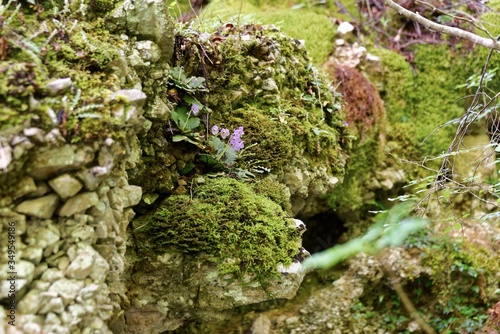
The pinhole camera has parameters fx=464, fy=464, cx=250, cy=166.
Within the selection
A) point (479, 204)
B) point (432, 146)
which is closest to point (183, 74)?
point (432, 146)

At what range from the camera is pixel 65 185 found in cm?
172

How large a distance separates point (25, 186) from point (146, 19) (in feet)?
3.68

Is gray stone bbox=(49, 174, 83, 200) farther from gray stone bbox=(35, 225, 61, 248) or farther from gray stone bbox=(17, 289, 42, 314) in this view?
gray stone bbox=(17, 289, 42, 314)

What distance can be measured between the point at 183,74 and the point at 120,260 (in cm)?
120

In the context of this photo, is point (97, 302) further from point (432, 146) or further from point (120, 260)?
point (432, 146)

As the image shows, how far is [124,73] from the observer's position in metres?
2.10

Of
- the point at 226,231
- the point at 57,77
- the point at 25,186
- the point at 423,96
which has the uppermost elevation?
the point at 57,77

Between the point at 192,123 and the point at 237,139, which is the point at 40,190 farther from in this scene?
the point at 237,139

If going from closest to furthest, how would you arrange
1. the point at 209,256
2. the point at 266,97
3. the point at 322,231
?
1. the point at 209,256
2. the point at 266,97
3. the point at 322,231

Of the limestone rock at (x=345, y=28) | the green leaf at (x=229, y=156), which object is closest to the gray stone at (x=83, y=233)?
the green leaf at (x=229, y=156)

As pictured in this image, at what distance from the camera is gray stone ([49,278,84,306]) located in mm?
1678

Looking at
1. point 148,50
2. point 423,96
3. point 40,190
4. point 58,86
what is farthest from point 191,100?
point 423,96

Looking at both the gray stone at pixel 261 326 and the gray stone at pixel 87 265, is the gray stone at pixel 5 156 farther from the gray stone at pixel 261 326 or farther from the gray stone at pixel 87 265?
the gray stone at pixel 261 326

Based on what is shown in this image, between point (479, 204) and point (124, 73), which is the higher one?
point (124, 73)
